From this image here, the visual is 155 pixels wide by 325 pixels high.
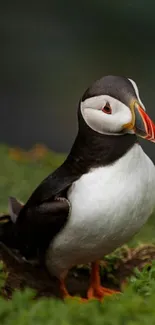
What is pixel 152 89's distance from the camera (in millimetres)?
12125

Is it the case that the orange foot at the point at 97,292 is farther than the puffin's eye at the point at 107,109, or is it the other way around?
the orange foot at the point at 97,292

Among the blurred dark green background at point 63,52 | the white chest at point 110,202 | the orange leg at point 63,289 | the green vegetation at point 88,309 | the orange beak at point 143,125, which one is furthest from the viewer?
the blurred dark green background at point 63,52

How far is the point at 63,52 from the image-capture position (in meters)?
12.8

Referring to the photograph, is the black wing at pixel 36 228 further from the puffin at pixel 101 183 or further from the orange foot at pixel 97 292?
the orange foot at pixel 97 292

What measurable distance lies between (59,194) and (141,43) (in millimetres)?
8518

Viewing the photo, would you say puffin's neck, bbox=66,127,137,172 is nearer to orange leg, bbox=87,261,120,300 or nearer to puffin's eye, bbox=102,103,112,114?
puffin's eye, bbox=102,103,112,114

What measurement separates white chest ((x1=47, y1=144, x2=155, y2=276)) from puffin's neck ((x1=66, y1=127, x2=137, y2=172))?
0.04 metres

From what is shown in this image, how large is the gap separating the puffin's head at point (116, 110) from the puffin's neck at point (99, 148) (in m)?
0.04

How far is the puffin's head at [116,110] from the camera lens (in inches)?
169

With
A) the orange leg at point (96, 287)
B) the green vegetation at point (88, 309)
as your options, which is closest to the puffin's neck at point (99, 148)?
the green vegetation at point (88, 309)

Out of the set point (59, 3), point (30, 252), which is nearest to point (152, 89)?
point (59, 3)

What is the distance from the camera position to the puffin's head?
14.1 feet

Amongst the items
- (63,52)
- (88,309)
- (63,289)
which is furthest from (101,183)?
(63,52)

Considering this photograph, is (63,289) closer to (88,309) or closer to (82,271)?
(82,271)
